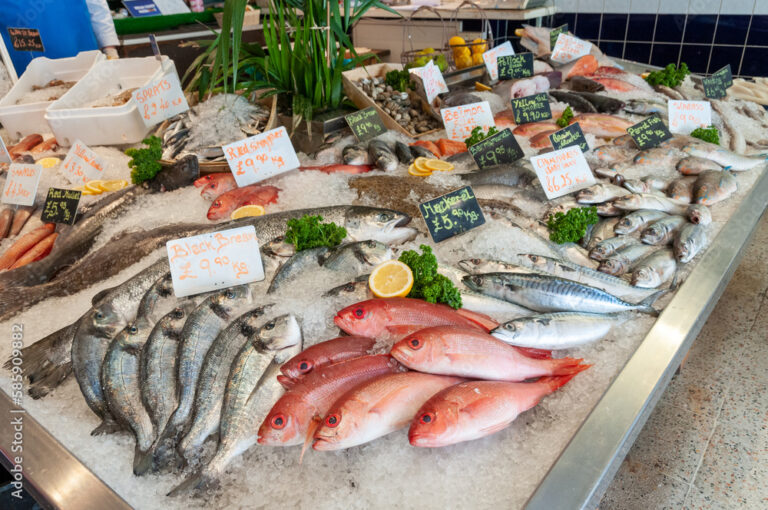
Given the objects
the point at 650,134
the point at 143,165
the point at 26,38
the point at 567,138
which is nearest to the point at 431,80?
the point at 567,138

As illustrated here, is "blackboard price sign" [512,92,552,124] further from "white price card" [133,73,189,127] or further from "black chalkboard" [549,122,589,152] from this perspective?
"white price card" [133,73,189,127]

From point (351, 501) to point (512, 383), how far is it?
21.2 inches

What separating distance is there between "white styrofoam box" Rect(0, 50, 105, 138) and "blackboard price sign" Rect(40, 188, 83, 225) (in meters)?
1.35

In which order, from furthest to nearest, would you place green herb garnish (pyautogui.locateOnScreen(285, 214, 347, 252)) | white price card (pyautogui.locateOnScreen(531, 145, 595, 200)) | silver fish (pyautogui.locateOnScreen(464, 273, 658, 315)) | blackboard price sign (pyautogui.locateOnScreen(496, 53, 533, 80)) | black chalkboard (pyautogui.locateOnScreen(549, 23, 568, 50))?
black chalkboard (pyautogui.locateOnScreen(549, 23, 568, 50)) < blackboard price sign (pyautogui.locateOnScreen(496, 53, 533, 80)) < white price card (pyautogui.locateOnScreen(531, 145, 595, 200)) < green herb garnish (pyautogui.locateOnScreen(285, 214, 347, 252)) < silver fish (pyautogui.locateOnScreen(464, 273, 658, 315))

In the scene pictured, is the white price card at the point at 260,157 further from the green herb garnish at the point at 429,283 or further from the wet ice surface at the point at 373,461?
the green herb garnish at the point at 429,283

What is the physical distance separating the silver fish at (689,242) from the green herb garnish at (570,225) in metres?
0.35

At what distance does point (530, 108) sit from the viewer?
10.9ft

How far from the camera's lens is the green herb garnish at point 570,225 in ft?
6.90

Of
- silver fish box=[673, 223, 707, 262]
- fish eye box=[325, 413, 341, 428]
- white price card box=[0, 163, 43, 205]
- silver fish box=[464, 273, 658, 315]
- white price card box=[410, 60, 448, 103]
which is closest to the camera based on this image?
fish eye box=[325, 413, 341, 428]

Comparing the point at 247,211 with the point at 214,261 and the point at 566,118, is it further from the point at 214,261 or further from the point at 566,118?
the point at 566,118

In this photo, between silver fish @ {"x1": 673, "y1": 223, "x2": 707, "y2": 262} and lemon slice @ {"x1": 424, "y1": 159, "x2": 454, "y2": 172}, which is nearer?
silver fish @ {"x1": 673, "y1": 223, "x2": 707, "y2": 262}

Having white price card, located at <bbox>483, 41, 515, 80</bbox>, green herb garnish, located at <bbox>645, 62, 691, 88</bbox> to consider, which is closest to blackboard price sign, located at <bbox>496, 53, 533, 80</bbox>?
white price card, located at <bbox>483, 41, 515, 80</bbox>

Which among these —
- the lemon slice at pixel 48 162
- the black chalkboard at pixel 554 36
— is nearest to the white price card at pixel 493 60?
the black chalkboard at pixel 554 36

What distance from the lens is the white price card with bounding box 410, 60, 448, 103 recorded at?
3.53 m
